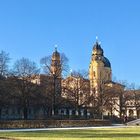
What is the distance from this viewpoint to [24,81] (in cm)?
8544

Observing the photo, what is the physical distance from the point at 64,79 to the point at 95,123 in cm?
2743

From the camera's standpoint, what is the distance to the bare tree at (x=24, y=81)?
84.4 metres

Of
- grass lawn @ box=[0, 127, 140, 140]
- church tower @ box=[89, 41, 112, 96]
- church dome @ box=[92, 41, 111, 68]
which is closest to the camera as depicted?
grass lawn @ box=[0, 127, 140, 140]

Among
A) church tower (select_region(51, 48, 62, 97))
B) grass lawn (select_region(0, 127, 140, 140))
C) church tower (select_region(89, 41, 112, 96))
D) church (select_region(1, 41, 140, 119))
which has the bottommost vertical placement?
grass lawn (select_region(0, 127, 140, 140))

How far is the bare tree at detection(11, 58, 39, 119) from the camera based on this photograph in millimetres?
84438

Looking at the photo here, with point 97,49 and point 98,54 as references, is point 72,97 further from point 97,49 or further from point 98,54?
point 98,54

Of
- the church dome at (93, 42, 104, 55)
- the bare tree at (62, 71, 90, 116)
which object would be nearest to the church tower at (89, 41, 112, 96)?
the church dome at (93, 42, 104, 55)

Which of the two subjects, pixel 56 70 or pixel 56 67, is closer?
pixel 56 70

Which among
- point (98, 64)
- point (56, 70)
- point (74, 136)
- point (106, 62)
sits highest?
point (106, 62)

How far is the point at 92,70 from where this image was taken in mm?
165375

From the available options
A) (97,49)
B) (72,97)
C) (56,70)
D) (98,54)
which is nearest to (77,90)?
(72,97)

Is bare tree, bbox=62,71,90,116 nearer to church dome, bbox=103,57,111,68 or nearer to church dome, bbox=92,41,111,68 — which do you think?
church dome, bbox=92,41,111,68

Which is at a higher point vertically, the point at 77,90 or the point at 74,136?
the point at 77,90

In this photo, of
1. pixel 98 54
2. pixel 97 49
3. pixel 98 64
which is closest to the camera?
pixel 97 49
